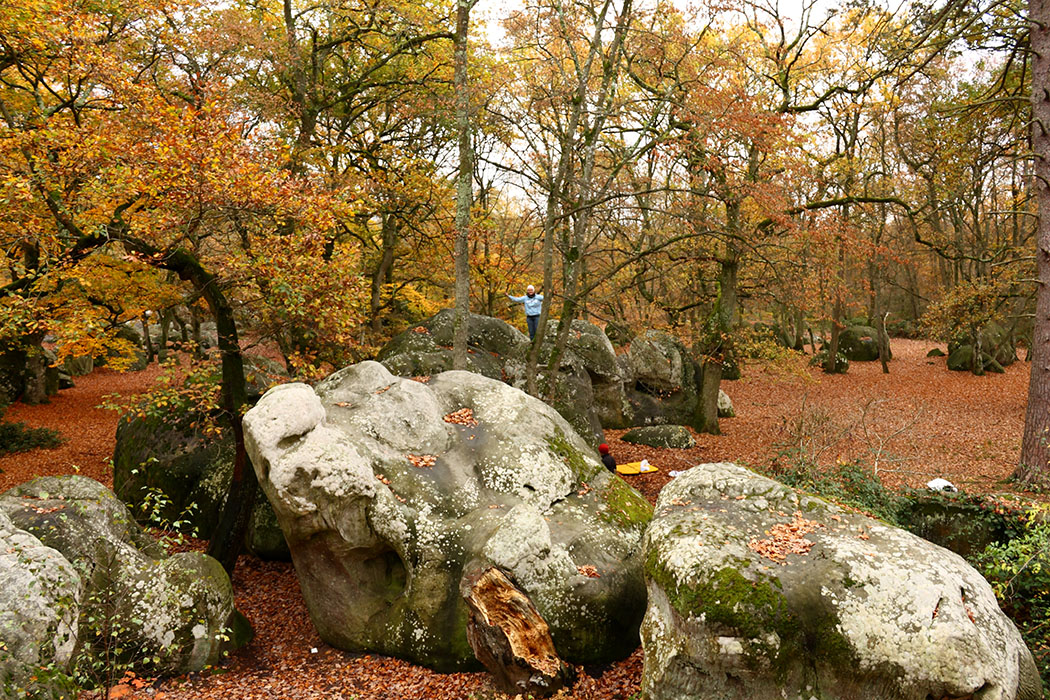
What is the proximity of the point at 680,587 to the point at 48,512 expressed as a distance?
7.59 meters

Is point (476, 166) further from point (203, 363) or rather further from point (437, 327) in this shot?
point (203, 363)

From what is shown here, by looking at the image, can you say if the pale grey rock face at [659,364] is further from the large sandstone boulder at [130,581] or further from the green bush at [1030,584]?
the large sandstone boulder at [130,581]

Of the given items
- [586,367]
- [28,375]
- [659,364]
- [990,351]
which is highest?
[586,367]

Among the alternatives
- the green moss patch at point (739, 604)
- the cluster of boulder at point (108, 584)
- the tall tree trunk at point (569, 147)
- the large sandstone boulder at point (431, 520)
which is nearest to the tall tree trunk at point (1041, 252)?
the tall tree trunk at point (569, 147)

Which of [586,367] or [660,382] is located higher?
[586,367]

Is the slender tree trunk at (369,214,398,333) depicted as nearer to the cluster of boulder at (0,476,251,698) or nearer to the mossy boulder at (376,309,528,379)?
the mossy boulder at (376,309,528,379)

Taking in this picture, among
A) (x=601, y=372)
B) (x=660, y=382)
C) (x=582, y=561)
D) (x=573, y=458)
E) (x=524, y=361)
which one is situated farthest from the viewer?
(x=660, y=382)

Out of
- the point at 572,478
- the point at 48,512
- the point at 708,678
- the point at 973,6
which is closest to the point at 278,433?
the point at 48,512

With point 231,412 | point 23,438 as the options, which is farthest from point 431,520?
point 23,438

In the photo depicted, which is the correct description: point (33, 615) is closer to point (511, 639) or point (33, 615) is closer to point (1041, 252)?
point (511, 639)

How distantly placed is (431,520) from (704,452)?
10.2 metres

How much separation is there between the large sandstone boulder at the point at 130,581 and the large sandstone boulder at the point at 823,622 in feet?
17.7

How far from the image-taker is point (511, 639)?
6.84m

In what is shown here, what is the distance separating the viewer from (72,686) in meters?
4.42
